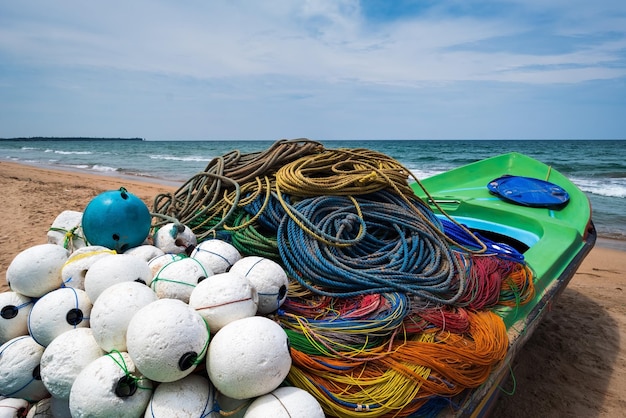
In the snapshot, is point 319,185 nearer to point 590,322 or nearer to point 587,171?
point 590,322

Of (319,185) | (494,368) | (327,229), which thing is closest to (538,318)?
(494,368)

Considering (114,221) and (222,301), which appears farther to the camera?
(114,221)

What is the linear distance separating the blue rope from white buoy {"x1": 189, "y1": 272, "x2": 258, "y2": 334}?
0.73 m

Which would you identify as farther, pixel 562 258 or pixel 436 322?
pixel 562 258

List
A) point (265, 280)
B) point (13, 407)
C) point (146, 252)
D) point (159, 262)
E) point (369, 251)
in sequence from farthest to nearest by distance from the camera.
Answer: point (369, 251) < point (146, 252) < point (159, 262) < point (265, 280) < point (13, 407)

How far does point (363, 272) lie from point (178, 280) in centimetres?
110

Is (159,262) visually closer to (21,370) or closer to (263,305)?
(263,305)

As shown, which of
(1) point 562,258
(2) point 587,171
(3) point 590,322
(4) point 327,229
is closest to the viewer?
(4) point 327,229

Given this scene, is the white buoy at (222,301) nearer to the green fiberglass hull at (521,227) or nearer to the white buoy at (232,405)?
the white buoy at (232,405)

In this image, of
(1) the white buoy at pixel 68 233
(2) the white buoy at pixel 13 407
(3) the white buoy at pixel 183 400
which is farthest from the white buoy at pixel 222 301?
(1) the white buoy at pixel 68 233

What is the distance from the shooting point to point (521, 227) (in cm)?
419

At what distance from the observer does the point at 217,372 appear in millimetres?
1442

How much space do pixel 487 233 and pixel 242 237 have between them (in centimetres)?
297

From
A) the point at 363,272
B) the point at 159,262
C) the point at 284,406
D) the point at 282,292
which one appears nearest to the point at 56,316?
the point at 159,262
